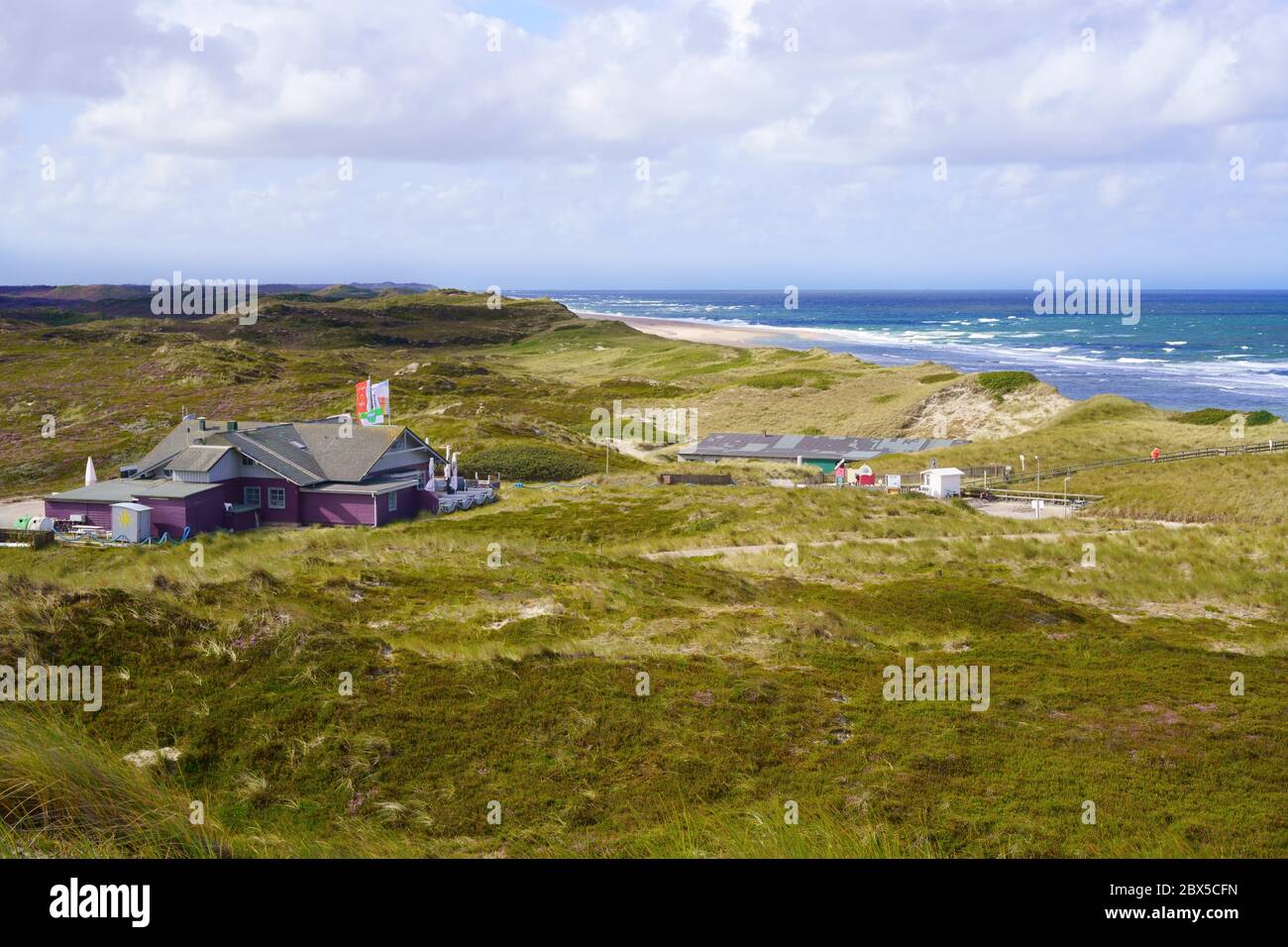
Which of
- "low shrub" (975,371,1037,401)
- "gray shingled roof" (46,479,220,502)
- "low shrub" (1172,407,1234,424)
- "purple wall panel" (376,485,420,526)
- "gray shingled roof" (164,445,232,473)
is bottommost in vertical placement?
"purple wall panel" (376,485,420,526)

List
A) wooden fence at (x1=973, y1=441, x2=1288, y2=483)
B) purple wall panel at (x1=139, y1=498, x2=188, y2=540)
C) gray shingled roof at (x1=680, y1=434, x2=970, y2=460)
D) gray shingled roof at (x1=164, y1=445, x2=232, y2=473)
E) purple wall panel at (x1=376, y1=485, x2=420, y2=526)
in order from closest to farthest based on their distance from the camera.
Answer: purple wall panel at (x1=139, y1=498, x2=188, y2=540) < gray shingled roof at (x1=164, y1=445, x2=232, y2=473) < purple wall panel at (x1=376, y1=485, x2=420, y2=526) < wooden fence at (x1=973, y1=441, x2=1288, y2=483) < gray shingled roof at (x1=680, y1=434, x2=970, y2=460)

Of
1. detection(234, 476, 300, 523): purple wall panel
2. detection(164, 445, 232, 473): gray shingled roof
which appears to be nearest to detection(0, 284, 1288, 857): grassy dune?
detection(164, 445, 232, 473): gray shingled roof

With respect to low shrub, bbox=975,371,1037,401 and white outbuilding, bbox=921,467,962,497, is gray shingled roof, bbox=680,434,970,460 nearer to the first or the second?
white outbuilding, bbox=921,467,962,497

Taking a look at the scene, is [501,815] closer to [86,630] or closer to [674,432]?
[86,630]

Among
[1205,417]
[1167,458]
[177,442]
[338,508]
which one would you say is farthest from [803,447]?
[177,442]

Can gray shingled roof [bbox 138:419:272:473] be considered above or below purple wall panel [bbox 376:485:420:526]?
above

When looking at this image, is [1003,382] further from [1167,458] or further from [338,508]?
[338,508]

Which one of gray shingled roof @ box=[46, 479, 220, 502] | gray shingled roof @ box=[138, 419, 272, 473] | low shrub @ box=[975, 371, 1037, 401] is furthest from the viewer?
low shrub @ box=[975, 371, 1037, 401]
